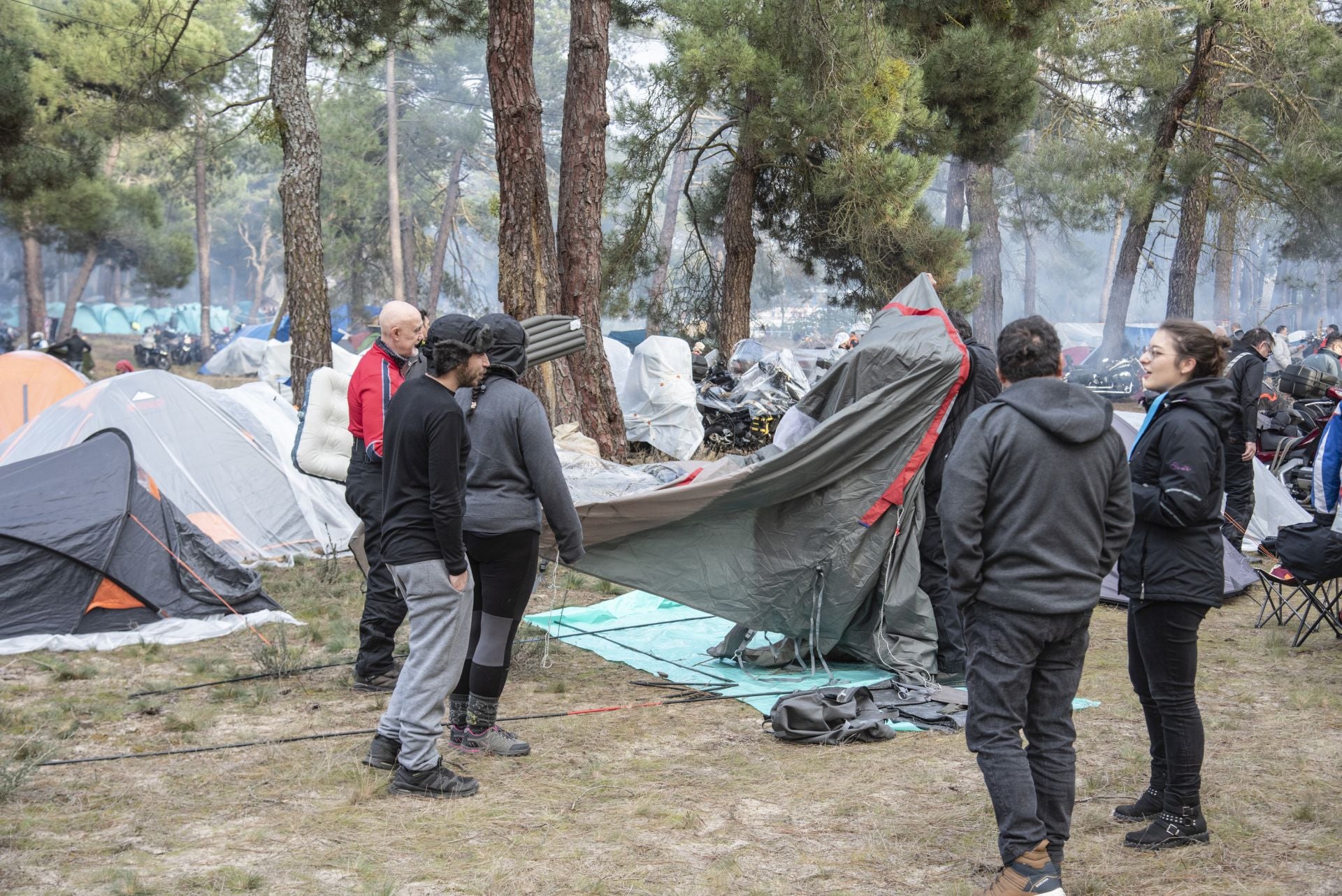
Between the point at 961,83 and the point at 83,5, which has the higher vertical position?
the point at 83,5

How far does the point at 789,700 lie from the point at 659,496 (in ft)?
4.01

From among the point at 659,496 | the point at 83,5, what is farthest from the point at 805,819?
the point at 83,5

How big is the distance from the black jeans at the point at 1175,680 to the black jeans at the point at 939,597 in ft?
6.10

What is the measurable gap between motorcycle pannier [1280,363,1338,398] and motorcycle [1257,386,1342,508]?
0.09m

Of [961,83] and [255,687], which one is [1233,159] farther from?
[255,687]

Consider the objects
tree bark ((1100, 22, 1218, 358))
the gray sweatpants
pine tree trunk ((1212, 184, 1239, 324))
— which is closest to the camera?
the gray sweatpants

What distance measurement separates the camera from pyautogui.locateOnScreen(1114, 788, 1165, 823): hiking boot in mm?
3549

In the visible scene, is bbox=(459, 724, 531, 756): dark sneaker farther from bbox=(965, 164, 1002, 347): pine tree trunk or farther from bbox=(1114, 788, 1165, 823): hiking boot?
bbox=(965, 164, 1002, 347): pine tree trunk

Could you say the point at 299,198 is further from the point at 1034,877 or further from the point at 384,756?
the point at 1034,877

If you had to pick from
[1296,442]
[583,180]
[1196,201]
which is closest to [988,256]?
[1196,201]

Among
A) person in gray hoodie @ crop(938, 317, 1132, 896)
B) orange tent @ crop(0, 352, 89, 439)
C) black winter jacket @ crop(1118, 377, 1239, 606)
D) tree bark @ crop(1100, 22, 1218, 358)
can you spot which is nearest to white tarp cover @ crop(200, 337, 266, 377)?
orange tent @ crop(0, 352, 89, 439)

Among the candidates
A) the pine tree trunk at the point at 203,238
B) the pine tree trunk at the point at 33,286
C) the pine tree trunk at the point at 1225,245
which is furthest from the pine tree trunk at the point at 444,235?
the pine tree trunk at the point at 1225,245

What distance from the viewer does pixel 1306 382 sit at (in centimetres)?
994

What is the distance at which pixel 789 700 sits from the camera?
4.62 m
